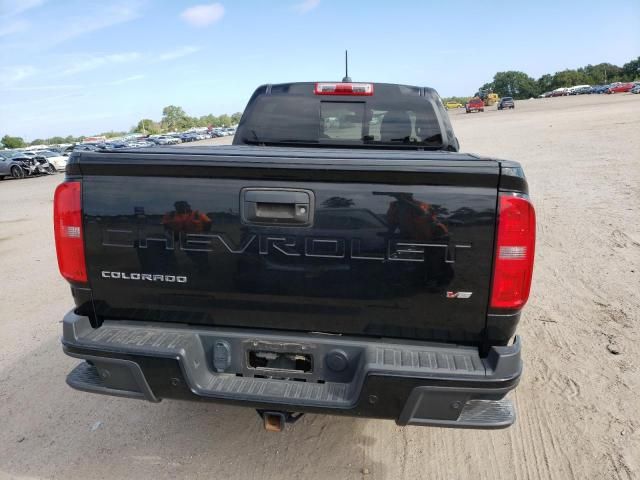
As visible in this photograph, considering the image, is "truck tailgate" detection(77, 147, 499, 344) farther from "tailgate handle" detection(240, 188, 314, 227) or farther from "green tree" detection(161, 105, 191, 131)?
"green tree" detection(161, 105, 191, 131)

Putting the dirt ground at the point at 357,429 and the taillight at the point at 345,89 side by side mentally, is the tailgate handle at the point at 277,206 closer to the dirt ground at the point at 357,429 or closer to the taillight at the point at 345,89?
the dirt ground at the point at 357,429

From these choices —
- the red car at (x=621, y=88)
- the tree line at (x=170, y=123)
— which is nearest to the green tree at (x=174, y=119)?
the tree line at (x=170, y=123)

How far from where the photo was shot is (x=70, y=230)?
2.35 metres

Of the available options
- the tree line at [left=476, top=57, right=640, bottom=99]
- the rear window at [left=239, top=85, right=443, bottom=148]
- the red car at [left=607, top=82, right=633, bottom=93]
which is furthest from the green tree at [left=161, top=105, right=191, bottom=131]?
the rear window at [left=239, top=85, right=443, bottom=148]

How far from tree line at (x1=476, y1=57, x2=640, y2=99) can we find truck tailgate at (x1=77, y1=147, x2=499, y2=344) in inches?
5589

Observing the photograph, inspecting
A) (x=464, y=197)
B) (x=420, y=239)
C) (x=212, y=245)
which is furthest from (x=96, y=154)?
(x=464, y=197)

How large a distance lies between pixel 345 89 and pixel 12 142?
351ft

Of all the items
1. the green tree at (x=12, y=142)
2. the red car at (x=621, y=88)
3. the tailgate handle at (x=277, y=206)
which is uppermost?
the red car at (x=621, y=88)

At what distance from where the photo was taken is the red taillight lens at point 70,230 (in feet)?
7.59

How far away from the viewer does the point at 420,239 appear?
2.07m

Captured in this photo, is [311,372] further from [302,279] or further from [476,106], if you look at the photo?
[476,106]

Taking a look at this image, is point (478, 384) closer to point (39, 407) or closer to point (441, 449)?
point (441, 449)

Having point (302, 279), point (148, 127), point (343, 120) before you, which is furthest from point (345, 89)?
point (148, 127)

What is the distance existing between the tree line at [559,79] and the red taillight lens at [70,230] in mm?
142698
